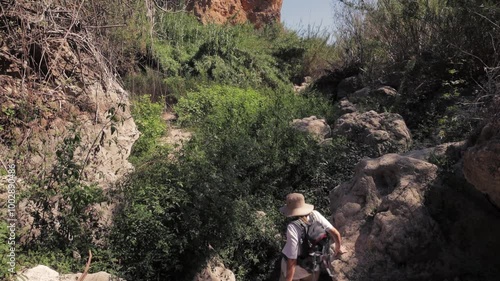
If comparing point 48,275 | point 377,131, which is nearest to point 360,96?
point 377,131

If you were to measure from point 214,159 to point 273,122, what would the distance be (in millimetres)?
2549

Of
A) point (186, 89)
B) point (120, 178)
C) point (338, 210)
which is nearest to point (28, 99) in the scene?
point (120, 178)

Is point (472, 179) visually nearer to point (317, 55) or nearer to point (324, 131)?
point (324, 131)

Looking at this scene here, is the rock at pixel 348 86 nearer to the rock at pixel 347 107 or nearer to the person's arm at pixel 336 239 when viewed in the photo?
the rock at pixel 347 107

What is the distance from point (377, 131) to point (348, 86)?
6.03 metres

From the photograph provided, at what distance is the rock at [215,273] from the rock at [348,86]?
8705mm

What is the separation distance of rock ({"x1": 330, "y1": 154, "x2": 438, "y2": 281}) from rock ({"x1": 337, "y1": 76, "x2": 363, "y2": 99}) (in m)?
7.97

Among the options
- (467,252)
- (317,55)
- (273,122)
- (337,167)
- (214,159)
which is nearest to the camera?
(467,252)

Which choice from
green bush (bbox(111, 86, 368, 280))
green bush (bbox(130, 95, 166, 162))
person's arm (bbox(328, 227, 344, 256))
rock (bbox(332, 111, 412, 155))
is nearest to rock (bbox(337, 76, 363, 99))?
rock (bbox(332, 111, 412, 155))

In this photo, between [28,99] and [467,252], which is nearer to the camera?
[467,252]

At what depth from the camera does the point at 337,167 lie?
8531mm

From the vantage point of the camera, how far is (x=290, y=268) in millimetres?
5219

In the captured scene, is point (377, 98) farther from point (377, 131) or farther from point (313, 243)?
point (313, 243)

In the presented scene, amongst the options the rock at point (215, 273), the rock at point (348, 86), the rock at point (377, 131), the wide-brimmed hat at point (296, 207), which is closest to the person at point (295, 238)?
the wide-brimmed hat at point (296, 207)
